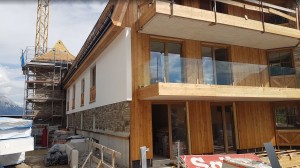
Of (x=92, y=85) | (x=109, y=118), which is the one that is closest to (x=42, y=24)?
(x=92, y=85)

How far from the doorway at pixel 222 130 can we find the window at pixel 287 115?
2895 millimetres

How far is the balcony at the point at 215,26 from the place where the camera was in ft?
29.8

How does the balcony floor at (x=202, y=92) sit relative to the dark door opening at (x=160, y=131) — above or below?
above

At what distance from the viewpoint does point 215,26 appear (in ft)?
33.1

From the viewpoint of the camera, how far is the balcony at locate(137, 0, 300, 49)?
9.08m

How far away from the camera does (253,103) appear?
12.5 meters

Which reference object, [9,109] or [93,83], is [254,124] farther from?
[9,109]

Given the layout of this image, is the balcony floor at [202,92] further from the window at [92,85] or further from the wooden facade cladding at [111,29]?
the window at [92,85]

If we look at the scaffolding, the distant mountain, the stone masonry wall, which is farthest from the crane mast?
the distant mountain

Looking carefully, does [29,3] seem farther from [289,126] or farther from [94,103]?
[289,126]

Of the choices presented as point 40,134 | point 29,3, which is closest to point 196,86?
point 29,3

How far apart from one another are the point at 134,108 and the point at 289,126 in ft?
28.1

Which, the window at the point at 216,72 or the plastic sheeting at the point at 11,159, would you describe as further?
the window at the point at 216,72

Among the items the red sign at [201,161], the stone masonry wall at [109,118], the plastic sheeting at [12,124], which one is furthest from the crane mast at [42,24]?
the red sign at [201,161]
